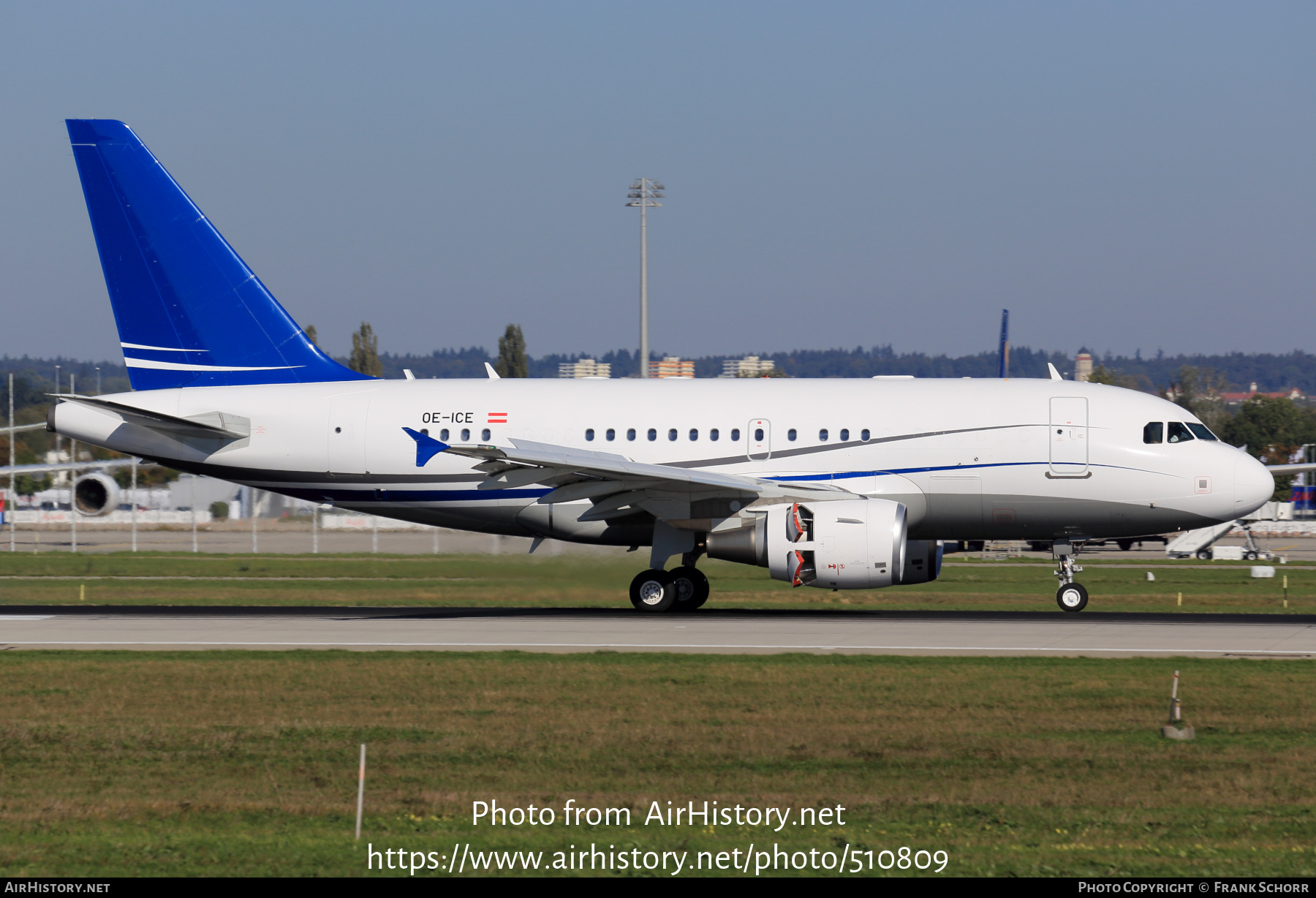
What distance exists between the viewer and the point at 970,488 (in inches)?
1043

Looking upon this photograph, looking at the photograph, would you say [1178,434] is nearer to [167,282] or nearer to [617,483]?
[617,483]

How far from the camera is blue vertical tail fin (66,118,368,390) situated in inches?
1134

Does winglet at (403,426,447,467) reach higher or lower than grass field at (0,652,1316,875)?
higher

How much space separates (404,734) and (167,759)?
2.41 meters

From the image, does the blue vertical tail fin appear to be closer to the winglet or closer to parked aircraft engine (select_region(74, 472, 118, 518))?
the winglet

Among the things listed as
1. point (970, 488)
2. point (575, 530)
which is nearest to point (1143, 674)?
point (970, 488)

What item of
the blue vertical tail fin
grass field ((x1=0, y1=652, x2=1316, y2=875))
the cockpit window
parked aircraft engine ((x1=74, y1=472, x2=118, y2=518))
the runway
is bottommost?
the runway

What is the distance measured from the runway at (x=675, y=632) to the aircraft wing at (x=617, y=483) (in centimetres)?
209

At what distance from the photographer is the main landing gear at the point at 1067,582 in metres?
27.2

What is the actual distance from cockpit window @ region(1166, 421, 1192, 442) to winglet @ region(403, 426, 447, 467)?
1396cm

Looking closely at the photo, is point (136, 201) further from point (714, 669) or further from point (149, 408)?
point (714, 669)

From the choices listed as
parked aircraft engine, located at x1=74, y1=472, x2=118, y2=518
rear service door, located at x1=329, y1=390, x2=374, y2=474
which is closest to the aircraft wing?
rear service door, located at x1=329, y1=390, x2=374, y2=474

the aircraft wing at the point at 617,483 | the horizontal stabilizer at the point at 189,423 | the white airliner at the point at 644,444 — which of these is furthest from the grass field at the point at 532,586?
the horizontal stabilizer at the point at 189,423

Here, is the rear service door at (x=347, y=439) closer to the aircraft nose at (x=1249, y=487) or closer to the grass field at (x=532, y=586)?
the grass field at (x=532, y=586)
